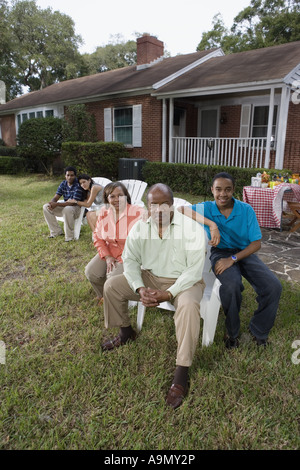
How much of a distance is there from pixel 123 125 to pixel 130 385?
12447 millimetres

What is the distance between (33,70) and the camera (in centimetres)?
3369

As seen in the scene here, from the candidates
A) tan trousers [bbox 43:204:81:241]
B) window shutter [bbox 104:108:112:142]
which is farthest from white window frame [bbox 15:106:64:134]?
tan trousers [bbox 43:204:81:241]

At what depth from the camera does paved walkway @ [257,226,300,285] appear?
4168 millimetres

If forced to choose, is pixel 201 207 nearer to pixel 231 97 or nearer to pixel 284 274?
pixel 284 274

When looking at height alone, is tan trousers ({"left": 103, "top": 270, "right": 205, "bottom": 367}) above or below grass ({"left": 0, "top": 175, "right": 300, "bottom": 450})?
above

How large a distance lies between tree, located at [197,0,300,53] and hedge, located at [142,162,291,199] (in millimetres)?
18905

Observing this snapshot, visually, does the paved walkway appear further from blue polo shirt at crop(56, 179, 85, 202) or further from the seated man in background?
blue polo shirt at crop(56, 179, 85, 202)

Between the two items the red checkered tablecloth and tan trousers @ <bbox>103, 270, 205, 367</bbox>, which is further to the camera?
the red checkered tablecloth

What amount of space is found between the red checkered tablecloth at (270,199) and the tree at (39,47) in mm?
29604

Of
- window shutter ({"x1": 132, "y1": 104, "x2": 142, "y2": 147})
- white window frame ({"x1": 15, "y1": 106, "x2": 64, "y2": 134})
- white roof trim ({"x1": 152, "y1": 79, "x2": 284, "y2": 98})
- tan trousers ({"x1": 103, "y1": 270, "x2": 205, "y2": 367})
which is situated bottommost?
tan trousers ({"x1": 103, "y1": 270, "x2": 205, "y2": 367})

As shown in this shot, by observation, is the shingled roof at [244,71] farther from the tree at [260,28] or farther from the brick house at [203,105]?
the tree at [260,28]

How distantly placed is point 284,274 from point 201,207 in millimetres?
1866

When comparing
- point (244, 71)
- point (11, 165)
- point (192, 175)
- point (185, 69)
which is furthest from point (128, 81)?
point (11, 165)
